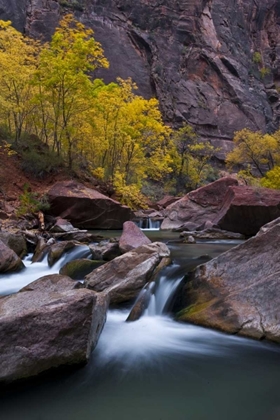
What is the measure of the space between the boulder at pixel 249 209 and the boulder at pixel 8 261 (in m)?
9.11

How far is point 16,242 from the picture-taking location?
1118 centimetres

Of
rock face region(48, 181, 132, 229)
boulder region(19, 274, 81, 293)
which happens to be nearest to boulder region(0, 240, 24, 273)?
boulder region(19, 274, 81, 293)

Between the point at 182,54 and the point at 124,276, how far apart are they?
56.8 m

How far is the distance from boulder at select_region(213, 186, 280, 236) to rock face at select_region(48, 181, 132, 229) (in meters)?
5.89

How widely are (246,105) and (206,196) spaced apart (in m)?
43.8

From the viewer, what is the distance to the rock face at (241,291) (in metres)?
5.22

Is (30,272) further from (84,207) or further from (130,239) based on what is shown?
(84,207)

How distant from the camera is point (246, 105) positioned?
5916 centimetres

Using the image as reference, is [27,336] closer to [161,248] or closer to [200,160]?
[161,248]

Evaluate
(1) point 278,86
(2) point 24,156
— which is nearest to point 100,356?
(2) point 24,156

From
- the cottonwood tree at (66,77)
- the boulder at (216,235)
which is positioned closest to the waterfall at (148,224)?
the cottonwood tree at (66,77)

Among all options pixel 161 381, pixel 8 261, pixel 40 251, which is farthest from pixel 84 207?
pixel 161 381

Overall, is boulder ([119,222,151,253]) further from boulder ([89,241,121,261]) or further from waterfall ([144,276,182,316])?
waterfall ([144,276,182,316])

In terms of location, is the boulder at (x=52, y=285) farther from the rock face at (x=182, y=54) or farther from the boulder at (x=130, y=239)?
the rock face at (x=182, y=54)
